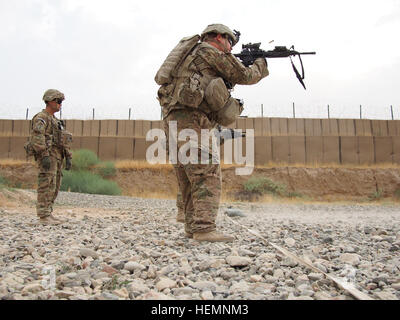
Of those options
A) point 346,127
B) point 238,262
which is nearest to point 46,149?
point 238,262

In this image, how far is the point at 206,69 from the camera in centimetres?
306

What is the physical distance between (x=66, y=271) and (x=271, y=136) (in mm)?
13809

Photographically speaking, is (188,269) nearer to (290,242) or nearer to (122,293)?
(122,293)

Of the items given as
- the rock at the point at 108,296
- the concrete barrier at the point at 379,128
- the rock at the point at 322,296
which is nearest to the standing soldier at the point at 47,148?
the rock at the point at 108,296

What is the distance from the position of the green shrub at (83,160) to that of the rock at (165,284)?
13.3 meters

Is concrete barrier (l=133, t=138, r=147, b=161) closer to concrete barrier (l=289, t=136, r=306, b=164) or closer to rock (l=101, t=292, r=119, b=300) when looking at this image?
concrete barrier (l=289, t=136, r=306, b=164)

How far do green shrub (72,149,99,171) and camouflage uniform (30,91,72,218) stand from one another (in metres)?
9.80

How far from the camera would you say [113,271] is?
2025mm

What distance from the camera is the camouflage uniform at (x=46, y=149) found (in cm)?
453

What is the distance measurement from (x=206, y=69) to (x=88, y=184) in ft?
37.2

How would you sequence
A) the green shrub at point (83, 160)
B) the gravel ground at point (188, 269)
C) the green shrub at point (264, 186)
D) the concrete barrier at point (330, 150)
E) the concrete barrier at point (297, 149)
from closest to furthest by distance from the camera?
the gravel ground at point (188, 269)
the green shrub at point (264, 186)
the green shrub at point (83, 160)
the concrete barrier at point (297, 149)
the concrete barrier at point (330, 150)

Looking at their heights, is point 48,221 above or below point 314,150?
below

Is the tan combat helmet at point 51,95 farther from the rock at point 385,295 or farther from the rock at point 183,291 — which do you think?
the rock at point 385,295
